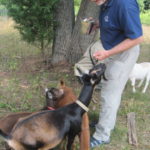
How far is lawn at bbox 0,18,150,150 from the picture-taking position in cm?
512

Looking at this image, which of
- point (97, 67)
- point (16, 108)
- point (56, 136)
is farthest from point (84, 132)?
point (16, 108)

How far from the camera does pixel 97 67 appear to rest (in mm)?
3953

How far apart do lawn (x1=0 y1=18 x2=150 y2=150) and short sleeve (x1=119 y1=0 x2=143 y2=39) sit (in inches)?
70.6

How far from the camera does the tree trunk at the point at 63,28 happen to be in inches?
287

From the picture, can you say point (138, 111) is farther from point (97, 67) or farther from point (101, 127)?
point (97, 67)

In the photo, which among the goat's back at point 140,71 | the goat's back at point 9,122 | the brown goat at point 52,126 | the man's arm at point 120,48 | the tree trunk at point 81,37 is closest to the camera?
the brown goat at point 52,126

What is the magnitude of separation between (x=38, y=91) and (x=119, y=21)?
2.89 metres

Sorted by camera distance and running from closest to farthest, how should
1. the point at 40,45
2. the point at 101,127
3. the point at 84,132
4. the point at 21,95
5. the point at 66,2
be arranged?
the point at 84,132, the point at 101,127, the point at 21,95, the point at 66,2, the point at 40,45

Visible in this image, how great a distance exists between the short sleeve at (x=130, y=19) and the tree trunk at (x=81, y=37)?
3.20 metres

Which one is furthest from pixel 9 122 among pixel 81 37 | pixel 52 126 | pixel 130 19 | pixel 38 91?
pixel 81 37

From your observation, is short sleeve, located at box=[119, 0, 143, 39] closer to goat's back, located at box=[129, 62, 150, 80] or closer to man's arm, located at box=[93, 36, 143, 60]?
man's arm, located at box=[93, 36, 143, 60]

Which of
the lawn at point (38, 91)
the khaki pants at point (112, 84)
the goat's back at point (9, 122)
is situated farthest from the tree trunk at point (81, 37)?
the goat's back at point (9, 122)

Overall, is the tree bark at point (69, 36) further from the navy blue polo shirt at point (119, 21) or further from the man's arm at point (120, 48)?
the man's arm at point (120, 48)

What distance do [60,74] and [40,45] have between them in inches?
40.0
